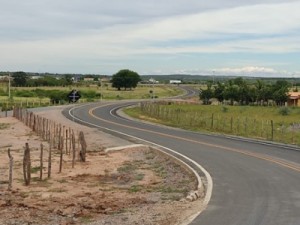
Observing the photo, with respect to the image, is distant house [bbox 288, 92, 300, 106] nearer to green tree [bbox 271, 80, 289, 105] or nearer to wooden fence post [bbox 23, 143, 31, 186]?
green tree [bbox 271, 80, 289, 105]

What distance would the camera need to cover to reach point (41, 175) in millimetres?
21672

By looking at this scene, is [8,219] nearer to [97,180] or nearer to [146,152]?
[97,180]

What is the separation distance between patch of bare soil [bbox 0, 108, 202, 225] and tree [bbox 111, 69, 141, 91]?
147286 millimetres

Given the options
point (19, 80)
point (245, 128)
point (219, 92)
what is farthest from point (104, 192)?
point (19, 80)

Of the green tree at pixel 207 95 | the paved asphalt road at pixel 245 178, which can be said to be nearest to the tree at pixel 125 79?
the green tree at pixel 207 95

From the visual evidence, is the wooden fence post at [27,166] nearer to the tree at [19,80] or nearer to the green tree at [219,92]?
the green tree at [219,92]

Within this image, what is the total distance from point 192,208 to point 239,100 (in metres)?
95.4

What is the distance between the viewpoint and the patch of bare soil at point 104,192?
47.8 feet

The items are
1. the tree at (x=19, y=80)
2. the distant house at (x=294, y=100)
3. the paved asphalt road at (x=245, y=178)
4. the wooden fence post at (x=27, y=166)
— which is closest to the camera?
the paved asphalt road at (x=245, y=178)

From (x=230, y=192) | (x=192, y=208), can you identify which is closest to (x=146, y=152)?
(x=230, y=192)

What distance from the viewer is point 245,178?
2033 centimetres

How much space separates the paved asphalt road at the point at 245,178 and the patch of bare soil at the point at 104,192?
102 cm

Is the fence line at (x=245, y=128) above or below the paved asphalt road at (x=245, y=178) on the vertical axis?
below

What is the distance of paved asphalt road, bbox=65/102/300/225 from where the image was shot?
45.8ft
